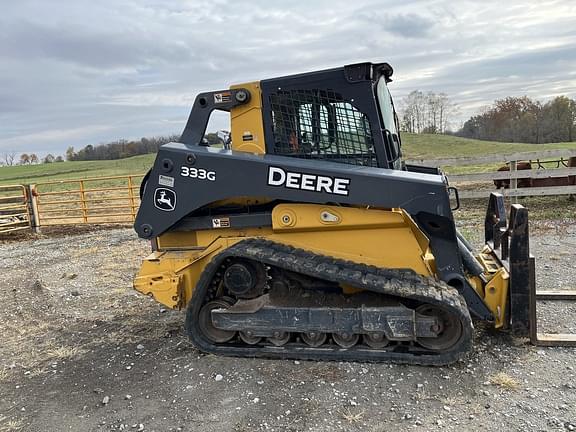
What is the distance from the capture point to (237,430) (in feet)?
11.6

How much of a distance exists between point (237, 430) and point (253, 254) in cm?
144

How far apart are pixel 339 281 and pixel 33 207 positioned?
12.5m

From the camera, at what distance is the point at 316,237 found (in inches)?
179

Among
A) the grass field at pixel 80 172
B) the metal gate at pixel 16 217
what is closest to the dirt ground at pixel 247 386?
the metal gate at pixel 16 217

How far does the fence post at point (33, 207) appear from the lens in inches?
551

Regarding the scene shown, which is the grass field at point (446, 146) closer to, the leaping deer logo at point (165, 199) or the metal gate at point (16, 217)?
the metal gate at point (16, 217)

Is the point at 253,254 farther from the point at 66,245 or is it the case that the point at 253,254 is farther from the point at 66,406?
the point at 66,245

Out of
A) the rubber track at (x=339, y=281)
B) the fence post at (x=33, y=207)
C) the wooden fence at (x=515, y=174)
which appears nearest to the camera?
the rubber track at (x=339, y=281)

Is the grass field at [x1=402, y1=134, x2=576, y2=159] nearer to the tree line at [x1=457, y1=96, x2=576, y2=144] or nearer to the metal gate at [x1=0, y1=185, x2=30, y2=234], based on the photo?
the tree line at [x1=457, y1=96, x2=576, y2=144]

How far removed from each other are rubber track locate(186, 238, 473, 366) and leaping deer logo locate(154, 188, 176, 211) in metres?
0.70

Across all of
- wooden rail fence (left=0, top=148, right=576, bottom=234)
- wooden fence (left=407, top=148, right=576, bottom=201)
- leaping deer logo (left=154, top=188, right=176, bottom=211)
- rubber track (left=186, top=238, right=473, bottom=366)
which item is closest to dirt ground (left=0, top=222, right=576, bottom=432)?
rubber track (left=186, top=238, right=473, bottom=366)

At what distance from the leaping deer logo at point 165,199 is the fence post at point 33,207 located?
11.0m

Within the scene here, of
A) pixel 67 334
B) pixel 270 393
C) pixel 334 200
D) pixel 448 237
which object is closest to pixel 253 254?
pixel 334 200

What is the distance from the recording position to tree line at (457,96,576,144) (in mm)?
56938
